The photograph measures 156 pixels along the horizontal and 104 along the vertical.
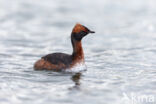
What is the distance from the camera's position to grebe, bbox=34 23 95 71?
52.1 ft

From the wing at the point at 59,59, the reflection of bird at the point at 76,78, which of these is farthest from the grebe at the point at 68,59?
the reflection of bird at the point at 76,78

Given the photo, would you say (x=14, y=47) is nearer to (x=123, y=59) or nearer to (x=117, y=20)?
(x=123, y=59)

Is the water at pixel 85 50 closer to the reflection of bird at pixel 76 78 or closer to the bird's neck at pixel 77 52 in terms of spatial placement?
the reflection of bird at pixel 76 78

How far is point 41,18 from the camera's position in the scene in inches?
1171

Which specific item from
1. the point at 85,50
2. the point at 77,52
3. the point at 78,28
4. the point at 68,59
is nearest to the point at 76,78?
the point at 68,59

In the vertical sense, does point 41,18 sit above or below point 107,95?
above

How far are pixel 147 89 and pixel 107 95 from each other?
1.43 metres

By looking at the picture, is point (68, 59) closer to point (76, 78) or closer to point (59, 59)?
point (59, 59)

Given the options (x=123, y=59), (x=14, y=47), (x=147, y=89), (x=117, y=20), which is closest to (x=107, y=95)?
(x=147, y=89)

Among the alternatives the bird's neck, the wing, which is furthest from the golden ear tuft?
the wing

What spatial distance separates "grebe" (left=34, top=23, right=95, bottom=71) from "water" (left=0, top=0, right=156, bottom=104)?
40cm

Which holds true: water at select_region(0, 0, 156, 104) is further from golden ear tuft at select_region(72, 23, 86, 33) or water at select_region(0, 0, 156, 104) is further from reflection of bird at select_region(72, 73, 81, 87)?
golden ear tuft at select_region(72, 23, 86, 33)

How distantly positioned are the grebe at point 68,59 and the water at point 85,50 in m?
0.40

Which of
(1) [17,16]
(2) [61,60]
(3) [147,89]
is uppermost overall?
(1) [17,16]
